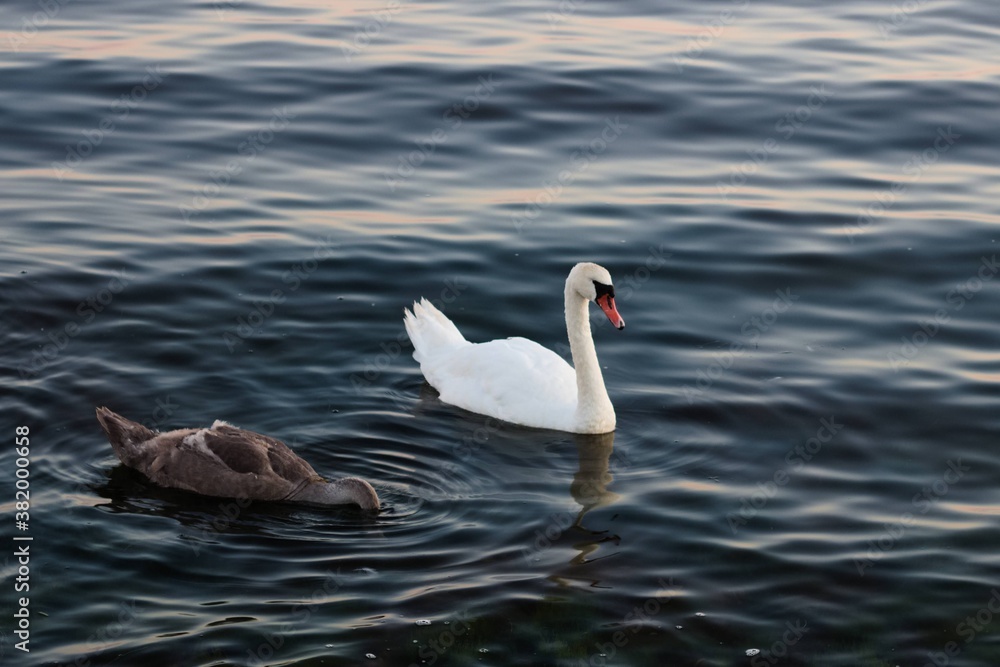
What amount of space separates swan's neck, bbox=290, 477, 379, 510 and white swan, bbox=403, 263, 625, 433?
2.42m

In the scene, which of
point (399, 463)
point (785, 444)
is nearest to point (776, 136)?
point (785, 444)

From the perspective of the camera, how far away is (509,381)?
43.1ft

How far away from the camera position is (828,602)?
398 inches

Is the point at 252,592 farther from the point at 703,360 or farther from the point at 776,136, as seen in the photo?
the point at 776,136

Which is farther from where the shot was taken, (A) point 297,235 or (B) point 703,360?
(A) point 297,235

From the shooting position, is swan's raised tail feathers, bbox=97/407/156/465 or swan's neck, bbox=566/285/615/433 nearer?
swan's raised tail feathers, bbox=97/407/156/465

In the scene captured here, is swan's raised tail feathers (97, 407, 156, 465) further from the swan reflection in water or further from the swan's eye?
the swan's eye

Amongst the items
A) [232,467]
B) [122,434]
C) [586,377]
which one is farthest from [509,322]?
[122,434]

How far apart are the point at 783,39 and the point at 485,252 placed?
10889 mm

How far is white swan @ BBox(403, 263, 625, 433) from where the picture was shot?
1271 centimetres

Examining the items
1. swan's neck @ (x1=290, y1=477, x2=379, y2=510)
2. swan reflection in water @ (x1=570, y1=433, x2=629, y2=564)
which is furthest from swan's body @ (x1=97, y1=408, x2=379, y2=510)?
swan reflection in water @ (x1=570, y1=433, x2=629, y2=564)

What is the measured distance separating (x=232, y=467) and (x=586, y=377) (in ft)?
10.6

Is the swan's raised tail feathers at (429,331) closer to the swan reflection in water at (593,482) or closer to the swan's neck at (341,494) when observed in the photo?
the swan reflection in water at (593,482)

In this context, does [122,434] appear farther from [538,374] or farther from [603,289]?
[603,289]
